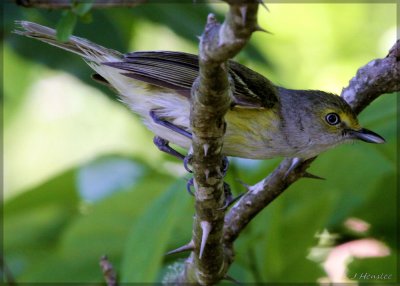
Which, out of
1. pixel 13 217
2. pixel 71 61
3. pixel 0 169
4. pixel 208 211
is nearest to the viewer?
pixel 208 211

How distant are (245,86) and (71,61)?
1887mm

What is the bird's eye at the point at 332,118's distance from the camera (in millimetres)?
4398

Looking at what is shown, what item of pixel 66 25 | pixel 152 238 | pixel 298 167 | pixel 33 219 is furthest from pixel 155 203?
pixel 66 25

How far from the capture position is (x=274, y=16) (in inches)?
296

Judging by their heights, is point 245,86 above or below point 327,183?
above

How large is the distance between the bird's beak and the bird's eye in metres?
0.10

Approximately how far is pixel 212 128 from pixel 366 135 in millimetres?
1950

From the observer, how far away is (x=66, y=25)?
2123mm

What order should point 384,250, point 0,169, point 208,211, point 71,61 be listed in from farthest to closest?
point 0,169 < point 71,61 < point 384,250 < point 208,211

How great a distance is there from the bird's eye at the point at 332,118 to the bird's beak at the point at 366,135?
96 mm

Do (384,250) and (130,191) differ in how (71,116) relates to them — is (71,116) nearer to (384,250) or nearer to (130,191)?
(130,191)

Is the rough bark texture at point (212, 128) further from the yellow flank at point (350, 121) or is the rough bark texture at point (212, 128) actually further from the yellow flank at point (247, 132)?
the yellow flank at point (350, 121)

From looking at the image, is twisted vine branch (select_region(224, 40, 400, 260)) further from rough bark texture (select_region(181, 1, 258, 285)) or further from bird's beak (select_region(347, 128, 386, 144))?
bird's beak (select_region(347, 128, 386, 144))

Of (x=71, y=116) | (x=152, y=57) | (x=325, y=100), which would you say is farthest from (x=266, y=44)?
(x=152, y=57)
